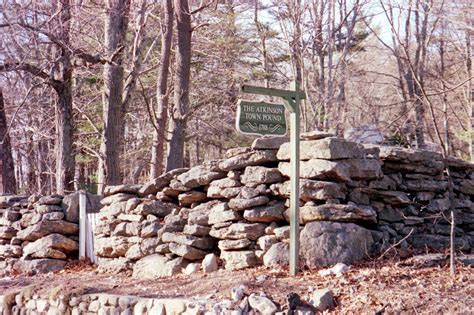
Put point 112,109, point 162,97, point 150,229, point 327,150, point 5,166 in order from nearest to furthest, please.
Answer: point 327,150 → point 150,229 → point 112,109 → point 162,97 → point 5,166

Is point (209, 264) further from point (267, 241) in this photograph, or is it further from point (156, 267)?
point (156, 267)

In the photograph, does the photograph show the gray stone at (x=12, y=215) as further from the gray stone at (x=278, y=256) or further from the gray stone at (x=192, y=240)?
the gray stone at (x=278, y=256)

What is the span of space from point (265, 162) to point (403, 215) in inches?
72.4

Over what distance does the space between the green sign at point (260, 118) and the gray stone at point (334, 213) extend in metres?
1.01

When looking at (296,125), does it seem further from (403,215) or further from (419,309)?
(419,309)

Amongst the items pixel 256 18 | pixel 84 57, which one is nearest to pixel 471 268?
pixel 84 57

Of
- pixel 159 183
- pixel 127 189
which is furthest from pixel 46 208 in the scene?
pixel 159 183

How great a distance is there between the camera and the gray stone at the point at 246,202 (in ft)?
23.1

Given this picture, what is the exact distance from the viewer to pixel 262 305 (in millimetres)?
5238

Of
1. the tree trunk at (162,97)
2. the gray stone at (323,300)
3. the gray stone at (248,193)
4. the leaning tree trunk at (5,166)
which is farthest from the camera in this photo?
the leaning tree trunk at (5,166)

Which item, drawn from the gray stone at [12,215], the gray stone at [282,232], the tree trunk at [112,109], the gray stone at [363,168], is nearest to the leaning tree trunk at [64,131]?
the tree trunk at [112,109]

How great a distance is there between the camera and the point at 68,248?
362 inches

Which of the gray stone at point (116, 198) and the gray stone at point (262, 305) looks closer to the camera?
the gray stone at point (262, 305)

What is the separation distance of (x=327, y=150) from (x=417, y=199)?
159 cm
